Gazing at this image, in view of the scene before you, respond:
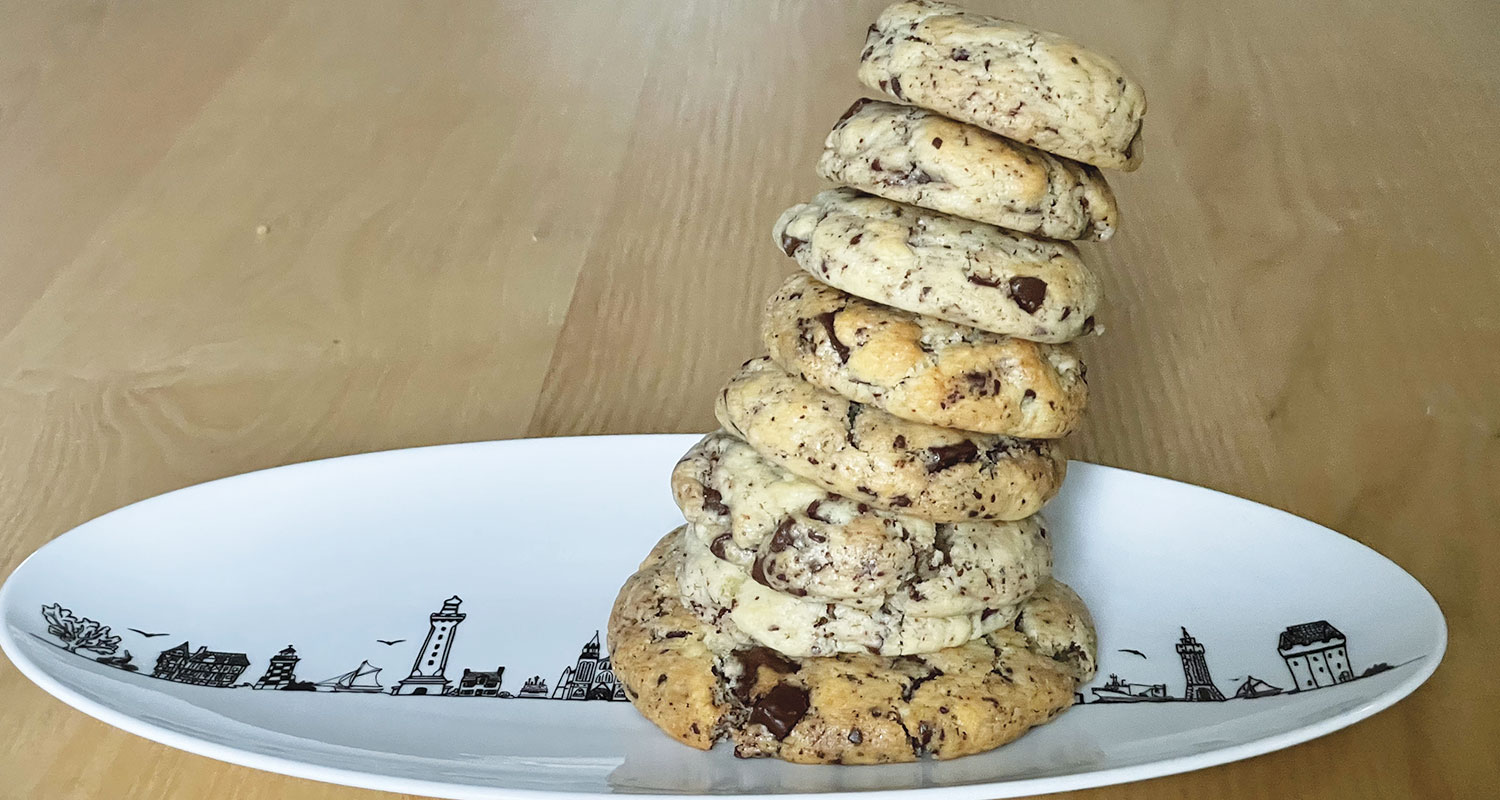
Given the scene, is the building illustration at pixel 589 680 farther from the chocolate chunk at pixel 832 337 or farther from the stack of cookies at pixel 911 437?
the chocolate chunk at pixel 832 337

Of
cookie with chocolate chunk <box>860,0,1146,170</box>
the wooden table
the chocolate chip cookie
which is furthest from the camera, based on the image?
the wooden table

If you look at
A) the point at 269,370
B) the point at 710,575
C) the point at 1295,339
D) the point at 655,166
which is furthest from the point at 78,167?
the point at 1295,339

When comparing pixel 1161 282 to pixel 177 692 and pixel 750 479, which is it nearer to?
pixel 750 479

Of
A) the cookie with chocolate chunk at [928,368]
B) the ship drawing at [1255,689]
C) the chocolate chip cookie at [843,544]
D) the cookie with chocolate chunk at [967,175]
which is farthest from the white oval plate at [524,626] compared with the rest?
the cookie with chocolate chunk at [967,175]

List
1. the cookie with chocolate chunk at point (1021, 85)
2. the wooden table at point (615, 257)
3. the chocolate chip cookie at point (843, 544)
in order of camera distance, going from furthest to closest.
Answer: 1. the wooden table at point (615, 257)
2. the chocolate chip cookie at point (843, 544)
3. the cookie with chocolate chunk at point (1021, 85)

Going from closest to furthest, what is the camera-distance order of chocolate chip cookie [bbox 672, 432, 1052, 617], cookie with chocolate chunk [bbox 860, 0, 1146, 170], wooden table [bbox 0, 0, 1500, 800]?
1. cookie with chocolate chunk [bbox 860, 0, 1146, 170]
2. chocolate chip cookie [bbox 672, 432, 1052, 617]
3. wooden table [bbox 0, 0, 1500, 800]

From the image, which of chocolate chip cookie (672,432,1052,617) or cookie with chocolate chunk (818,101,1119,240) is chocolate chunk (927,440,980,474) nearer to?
chocolate chip cookie (672,432,1052,617)

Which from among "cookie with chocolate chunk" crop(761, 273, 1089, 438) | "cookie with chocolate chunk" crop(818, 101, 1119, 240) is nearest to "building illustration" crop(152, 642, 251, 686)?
"cookie with chocolate chunk" crop(761, 273, 1089, 438)
